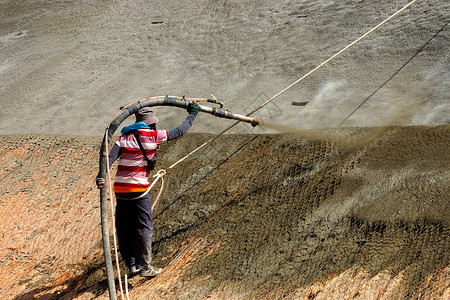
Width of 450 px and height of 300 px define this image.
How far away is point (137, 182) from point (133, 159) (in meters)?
0.24

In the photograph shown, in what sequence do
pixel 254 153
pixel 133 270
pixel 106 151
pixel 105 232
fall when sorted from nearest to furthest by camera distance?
1. pixel 105 232
2. pixel 106 151
3. pixel 133 270
4. pixel 254 153

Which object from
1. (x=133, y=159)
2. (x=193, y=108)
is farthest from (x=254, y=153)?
(x=133, y=159)

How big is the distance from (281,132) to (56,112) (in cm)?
501

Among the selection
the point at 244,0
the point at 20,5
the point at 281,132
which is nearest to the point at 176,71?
the point at 244,0

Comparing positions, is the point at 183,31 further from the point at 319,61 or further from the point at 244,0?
the point at 319,61

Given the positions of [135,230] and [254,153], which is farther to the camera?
[254,153]

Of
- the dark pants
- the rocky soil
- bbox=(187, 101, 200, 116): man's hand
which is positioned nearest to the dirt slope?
the rocky soil

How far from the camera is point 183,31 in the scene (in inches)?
398

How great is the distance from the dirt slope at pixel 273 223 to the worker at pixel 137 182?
1.33 feet

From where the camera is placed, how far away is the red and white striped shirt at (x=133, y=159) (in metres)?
4.72

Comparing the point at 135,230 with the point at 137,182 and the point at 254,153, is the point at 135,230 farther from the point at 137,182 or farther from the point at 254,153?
the point at 254,153

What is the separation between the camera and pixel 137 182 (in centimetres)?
473

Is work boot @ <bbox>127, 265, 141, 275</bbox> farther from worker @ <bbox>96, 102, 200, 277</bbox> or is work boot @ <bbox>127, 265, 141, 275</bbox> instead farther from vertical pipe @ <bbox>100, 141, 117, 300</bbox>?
vertical pipe @ <bbox>100, 141, 117, 300</bbox>

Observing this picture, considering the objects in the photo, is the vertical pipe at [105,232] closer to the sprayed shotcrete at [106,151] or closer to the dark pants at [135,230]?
the sprayed shotcrete at [106,151]
